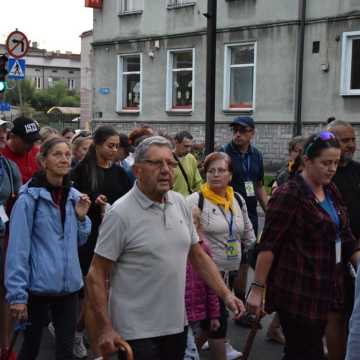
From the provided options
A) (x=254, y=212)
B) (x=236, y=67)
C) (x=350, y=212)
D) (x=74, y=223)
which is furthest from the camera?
(x=236, y=67)

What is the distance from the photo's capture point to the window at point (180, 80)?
25.1 m

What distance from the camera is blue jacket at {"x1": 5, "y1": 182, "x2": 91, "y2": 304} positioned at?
4.29 meters

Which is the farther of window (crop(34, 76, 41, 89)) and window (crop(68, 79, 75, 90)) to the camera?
window (crop(68, 79, 75, 90))

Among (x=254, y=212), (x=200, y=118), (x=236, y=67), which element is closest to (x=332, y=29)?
(x=236, y=67)

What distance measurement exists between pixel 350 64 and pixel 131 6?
10310 millimetres

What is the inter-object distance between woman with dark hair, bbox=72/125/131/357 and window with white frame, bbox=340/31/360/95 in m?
15.9

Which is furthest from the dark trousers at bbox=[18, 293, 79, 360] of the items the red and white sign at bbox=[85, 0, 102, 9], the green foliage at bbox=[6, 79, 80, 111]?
the green foliage at bbox=[6, 79, 80, 111]

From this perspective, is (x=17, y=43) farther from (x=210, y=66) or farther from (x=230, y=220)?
(x=230, y=220)

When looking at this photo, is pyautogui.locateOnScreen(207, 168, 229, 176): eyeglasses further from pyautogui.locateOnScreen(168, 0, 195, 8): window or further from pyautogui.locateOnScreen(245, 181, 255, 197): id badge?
pyautogui.locateOnScreen(168, 0, 195, 8): window

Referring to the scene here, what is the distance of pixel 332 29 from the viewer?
68.4ft

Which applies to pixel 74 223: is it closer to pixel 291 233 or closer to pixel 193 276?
pixel 193 276

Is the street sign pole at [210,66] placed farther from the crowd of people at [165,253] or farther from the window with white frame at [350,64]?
the window with white frame at [350,64]

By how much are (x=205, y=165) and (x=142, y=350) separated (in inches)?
98.8

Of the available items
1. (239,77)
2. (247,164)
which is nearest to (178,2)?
(239,77)
